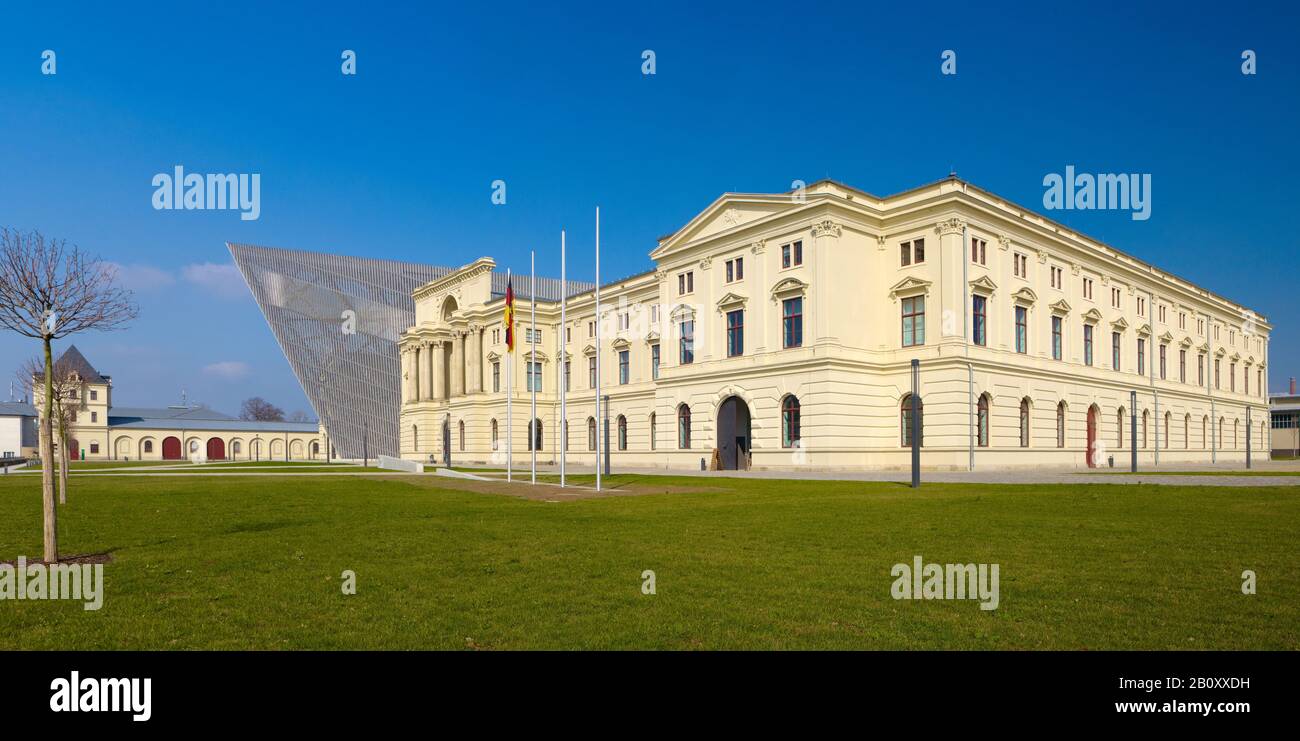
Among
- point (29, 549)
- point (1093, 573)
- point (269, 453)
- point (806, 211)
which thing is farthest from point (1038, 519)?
point (269, 453)

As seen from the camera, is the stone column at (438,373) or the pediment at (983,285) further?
the stone column at (438,373)

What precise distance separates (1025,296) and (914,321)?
23.9 ft

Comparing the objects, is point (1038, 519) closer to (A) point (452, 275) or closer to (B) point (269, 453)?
(A) point (452, 275)

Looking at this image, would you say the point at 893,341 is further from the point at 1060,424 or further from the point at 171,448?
the point at 171,448

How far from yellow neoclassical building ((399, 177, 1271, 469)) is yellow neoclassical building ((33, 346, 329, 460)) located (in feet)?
300

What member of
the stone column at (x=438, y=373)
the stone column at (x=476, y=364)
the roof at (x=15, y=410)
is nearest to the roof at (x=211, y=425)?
the roof at (x=15, y=410)

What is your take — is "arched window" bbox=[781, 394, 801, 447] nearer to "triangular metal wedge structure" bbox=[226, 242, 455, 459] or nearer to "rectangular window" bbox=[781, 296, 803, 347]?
"rectangular window" bbox=[781, 296, 803, 347]

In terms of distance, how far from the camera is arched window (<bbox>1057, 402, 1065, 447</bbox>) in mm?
50250

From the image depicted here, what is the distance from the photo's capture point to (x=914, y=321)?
46969mm

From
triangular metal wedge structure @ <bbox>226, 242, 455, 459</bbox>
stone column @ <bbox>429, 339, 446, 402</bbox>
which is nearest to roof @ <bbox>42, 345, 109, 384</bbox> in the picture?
triangular metal wedge structure @ <bbox>226, 242, 455, 459</bbox>

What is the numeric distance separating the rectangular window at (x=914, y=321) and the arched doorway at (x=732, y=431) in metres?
10.7

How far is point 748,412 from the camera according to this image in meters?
52.1

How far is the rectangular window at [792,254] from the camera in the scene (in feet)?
156

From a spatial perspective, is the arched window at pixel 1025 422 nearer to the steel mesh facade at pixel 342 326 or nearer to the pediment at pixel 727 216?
the pediment at pixel 727 216
